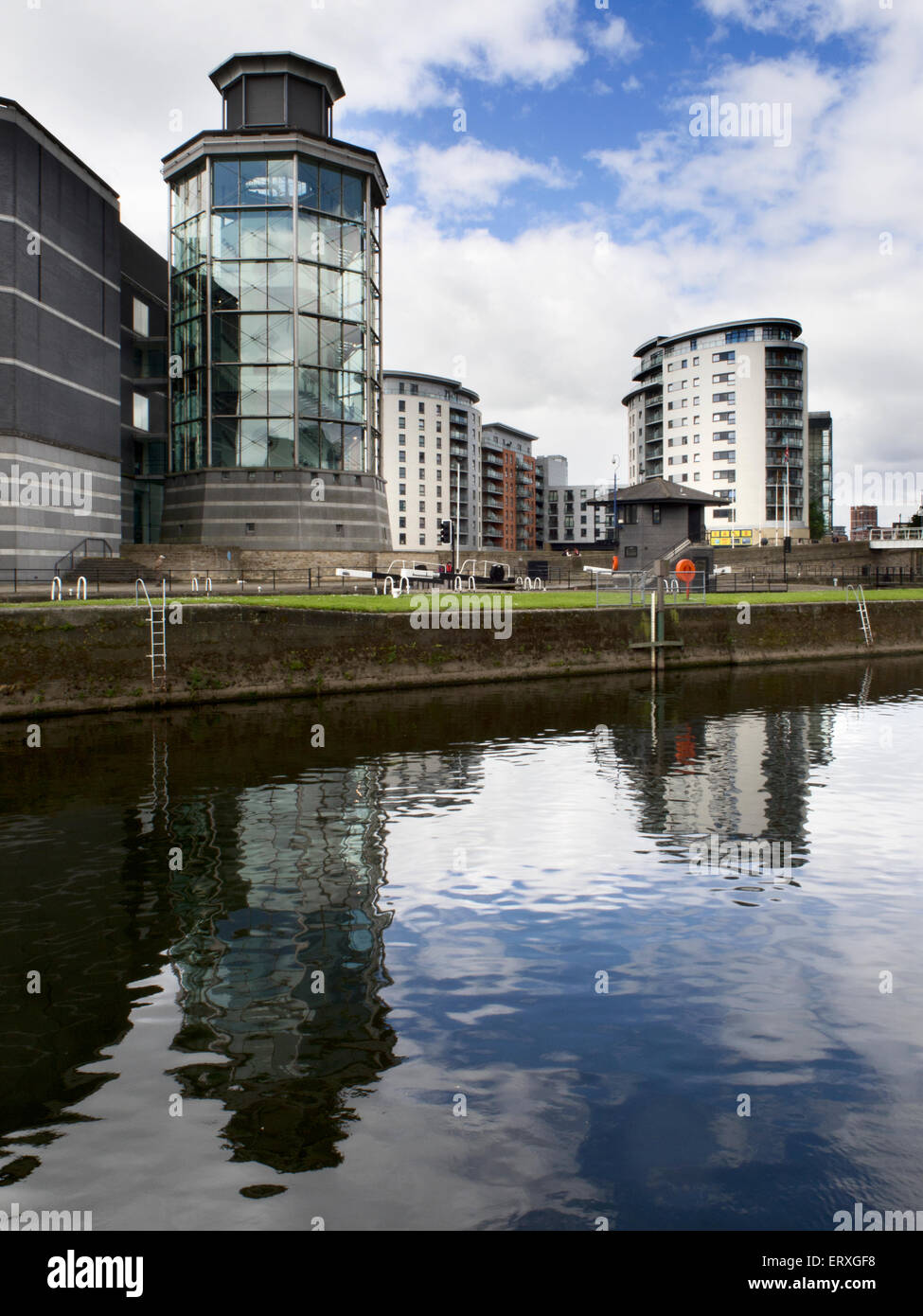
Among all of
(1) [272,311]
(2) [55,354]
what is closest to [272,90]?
(1) [272,311]

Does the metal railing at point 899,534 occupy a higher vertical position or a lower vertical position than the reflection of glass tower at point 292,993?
higher

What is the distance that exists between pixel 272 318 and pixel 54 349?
18.6m

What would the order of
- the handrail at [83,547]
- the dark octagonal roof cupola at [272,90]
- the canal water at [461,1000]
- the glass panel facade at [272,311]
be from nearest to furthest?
the canal water at [461,1000], the handrail at [83,547], the glass panel facade at [272,311], the dark octagonal roof cupola at [272,90]

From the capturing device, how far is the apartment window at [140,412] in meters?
72.2

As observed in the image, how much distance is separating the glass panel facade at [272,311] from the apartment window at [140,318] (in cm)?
400

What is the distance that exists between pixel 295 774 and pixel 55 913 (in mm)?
7246
